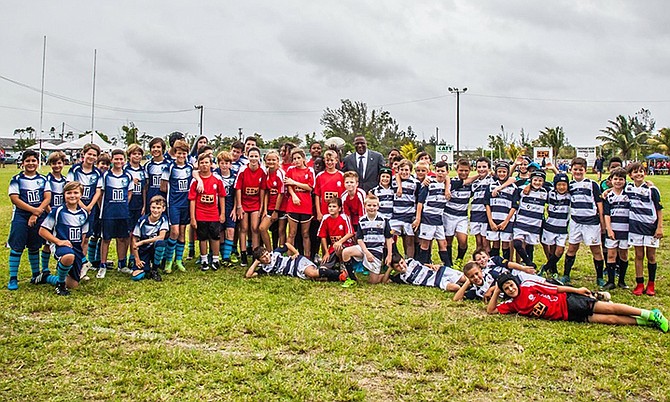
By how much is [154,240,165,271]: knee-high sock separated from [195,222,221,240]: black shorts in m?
0.54

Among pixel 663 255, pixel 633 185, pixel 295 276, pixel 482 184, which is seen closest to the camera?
pixel 633 185

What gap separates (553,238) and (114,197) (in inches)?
244

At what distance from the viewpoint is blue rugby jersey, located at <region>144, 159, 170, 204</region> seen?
763 centimetres

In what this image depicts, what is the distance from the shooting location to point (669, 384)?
379cm

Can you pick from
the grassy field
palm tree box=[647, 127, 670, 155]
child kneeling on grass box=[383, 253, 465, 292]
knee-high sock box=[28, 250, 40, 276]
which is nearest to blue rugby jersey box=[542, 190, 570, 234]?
the grassy field

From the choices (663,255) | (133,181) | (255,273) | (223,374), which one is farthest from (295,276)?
(663,255)

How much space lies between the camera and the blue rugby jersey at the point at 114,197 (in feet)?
23.5

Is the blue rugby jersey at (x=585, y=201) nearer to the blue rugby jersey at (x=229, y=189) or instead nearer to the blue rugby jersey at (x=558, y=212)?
the blue rugby jersey at (x=558, y=212)

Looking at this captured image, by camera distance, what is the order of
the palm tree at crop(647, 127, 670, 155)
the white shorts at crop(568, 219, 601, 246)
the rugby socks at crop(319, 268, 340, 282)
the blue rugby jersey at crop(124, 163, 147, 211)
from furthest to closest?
the palm tree at crop(647, 127, 670, 155), the blue rugby jersey at crop(124, 163, 147, 211), the rugby socks at crop(319, 268, 340, 282), the white shorts at crop(568, 219, 601, 246)

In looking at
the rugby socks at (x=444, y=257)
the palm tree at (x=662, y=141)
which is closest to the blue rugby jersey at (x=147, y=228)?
the rugby socks at (x=444, y=257)

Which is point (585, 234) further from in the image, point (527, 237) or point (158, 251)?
point (158, 251)

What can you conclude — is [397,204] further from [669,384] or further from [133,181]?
[669,384]

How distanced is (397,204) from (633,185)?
3.17 meters

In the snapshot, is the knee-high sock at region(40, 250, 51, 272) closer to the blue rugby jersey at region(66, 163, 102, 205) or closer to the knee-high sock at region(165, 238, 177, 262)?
the blue rugby jersey at region(66, 163, 102, 205)
